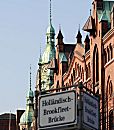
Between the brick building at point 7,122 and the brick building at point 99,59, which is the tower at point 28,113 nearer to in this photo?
the brick building at point 7,122

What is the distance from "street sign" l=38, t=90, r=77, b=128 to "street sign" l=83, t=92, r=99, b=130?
29cm

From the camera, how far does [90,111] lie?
1684cm

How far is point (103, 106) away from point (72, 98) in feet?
94.3

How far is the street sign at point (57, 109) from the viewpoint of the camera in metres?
16.6

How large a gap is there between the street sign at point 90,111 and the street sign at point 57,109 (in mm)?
293

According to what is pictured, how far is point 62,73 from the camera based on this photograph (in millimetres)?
62906

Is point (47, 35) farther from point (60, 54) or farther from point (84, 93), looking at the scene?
point (84, 93)

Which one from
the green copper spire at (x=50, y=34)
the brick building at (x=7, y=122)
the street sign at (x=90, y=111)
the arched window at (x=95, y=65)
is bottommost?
the brick building at (x=7, y=122)

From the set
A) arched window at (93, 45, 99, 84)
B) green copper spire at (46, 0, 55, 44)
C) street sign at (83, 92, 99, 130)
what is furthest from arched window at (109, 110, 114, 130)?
green copper spire at (46, 0, 55, 44)

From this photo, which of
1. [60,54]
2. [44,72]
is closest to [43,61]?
[44,72]

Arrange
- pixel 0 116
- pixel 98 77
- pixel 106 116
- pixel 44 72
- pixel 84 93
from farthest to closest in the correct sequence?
pixel 0 116 → pixel 44 72 → pixel 98 77 → pixel 106 116 → pixel 84 93

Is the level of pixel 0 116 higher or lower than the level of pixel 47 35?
lower

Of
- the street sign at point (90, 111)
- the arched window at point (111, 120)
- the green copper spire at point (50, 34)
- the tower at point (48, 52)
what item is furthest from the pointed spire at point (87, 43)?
the green copper spire at point (50, 34)

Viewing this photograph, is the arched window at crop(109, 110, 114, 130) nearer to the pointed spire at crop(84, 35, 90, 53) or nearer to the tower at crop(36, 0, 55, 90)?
the pointed spire at crop(84, 35, 90, 53)
